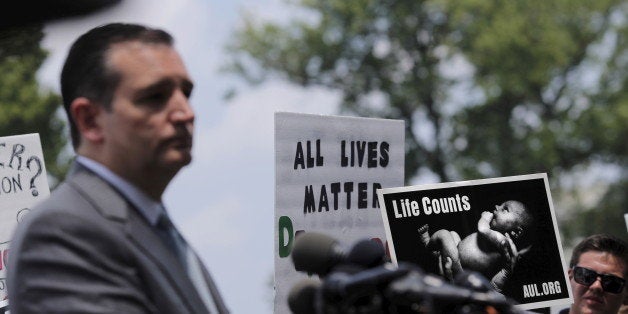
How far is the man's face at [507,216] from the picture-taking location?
19.0 feet

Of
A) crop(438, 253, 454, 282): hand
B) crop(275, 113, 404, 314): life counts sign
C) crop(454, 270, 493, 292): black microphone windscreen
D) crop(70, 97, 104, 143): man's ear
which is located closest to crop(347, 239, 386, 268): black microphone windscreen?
crop(454, 270, 493, 292): black microphone windscreen

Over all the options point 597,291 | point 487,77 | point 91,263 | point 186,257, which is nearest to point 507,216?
point 597,291

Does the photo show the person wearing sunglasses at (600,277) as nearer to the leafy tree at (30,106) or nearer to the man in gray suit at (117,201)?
the man in gray suit at (117,201)

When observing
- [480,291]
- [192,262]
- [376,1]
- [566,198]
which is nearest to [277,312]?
[192,262]

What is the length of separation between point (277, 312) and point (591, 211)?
85.4 feet

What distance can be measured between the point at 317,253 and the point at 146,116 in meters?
0.41

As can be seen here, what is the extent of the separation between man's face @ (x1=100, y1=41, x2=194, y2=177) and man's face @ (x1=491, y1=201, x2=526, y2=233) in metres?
3.35

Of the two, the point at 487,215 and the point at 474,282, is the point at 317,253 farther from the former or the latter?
the point at 487,215

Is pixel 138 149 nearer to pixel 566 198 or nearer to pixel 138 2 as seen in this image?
pixel 138 2

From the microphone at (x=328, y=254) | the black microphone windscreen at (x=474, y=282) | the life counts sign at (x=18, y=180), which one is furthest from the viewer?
the life counts sign at (x=18, y=180)

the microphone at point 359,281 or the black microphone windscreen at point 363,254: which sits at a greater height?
the black microphone windscreen at point 363,254

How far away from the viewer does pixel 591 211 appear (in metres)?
30.9

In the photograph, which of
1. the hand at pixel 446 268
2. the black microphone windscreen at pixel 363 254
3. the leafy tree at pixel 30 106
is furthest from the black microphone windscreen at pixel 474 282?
the leafy tree at pixel 30 106

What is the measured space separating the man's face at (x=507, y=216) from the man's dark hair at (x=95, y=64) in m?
3.31
